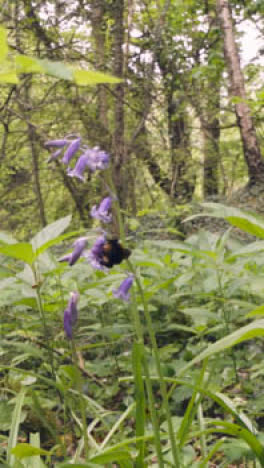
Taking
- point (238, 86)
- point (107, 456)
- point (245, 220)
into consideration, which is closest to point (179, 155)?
point (238, 86)

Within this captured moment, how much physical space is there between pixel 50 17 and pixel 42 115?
4.93ft

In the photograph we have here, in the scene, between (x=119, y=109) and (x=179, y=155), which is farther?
(x=179, y=155)

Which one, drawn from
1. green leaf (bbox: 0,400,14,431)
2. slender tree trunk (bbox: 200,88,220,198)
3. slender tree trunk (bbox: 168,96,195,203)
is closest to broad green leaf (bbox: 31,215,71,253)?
green leaf (bbox: 0,400,14,431)

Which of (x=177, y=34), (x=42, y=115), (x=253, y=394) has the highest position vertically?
(x=177, y=34)

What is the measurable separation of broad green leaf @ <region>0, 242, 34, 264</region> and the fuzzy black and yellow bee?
9.3 inches

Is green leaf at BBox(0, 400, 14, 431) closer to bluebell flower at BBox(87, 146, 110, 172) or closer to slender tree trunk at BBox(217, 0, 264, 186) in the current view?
bluebell flower at BBox(87, 146, 110, 172)

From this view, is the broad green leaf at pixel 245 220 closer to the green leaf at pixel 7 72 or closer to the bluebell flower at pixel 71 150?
the bluebell flower at pixel 71 150

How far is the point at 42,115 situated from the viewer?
6641 millimetres

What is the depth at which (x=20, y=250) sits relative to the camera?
101cm

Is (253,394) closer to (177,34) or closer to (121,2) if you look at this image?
(121,2)

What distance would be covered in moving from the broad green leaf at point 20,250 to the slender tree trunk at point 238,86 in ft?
19.8

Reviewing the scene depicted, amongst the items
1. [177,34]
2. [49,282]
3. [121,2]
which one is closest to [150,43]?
[177,34]

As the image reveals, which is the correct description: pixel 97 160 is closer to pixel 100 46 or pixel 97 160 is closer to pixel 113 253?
pixel 113 253

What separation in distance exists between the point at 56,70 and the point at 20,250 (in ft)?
2.15
